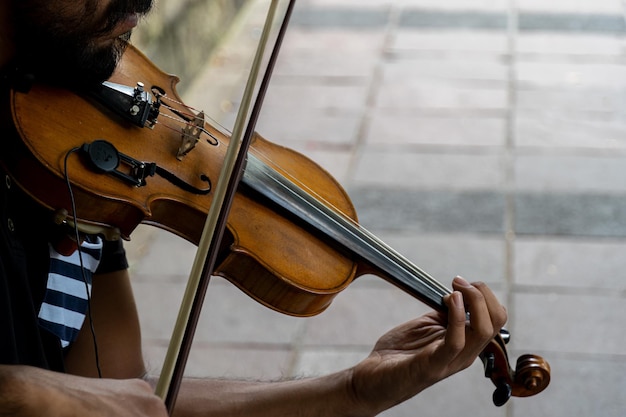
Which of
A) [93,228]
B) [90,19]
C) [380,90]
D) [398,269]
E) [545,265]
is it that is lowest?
[93,228]

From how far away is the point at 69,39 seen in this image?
1.21 metres

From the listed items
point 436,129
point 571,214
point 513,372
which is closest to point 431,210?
→ point 571,214

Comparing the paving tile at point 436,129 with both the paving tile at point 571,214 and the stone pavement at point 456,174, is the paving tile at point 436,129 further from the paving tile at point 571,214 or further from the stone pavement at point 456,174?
the paving tile at point 571,214

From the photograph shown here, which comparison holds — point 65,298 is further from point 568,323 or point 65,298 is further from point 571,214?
point 571,214

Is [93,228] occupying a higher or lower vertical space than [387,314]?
lower

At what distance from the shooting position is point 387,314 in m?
2.56

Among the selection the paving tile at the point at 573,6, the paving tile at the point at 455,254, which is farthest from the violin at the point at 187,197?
the paving tile at the point at 573,6

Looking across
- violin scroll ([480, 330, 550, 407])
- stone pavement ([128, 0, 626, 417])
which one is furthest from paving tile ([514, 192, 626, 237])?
violin scroll ([480, 330, 550, 407])

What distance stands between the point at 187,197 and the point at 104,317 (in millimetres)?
262

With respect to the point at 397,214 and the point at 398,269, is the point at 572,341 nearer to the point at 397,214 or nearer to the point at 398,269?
the point at 397,214

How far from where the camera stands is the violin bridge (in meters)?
1.32

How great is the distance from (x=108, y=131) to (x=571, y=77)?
2.98 meters

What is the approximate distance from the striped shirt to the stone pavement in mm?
1145

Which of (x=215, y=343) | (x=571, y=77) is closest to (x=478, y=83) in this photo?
(x=571, y=77)
